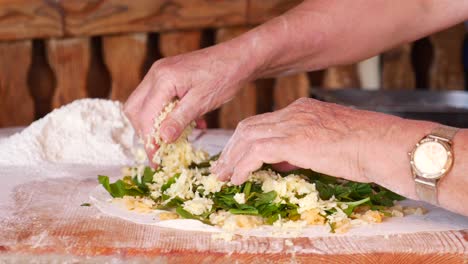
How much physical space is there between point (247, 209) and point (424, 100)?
2027 mm

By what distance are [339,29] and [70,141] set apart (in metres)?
0.90

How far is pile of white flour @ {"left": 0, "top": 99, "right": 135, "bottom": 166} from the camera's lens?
2.47 m

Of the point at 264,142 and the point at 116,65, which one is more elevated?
the point at 264,142

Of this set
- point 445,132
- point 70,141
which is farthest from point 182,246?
point 70,141

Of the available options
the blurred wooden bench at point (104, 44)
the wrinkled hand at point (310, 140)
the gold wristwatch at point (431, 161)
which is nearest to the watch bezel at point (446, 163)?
the gold wristwatch at point (431, 161)

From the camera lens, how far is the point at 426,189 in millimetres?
1715

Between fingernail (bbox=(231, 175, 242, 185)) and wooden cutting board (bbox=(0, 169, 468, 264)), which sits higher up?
fingernail (bbox=(231, 175, 242, 185))

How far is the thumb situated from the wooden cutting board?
0.34m

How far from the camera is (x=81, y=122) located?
2551mm

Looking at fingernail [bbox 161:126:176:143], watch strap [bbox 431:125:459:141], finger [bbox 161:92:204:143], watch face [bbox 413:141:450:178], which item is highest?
watch strap [bbox 431:125:459:141]

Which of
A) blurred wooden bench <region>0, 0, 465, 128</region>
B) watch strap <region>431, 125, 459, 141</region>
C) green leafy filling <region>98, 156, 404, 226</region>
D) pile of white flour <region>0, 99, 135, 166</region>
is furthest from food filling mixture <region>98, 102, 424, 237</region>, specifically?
blurred wooden bench <region>0, 0, 465, 128</region>

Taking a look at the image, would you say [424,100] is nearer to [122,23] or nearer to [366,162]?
[122,23]

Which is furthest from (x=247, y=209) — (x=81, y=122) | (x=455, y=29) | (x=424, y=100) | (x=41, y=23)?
(x=455, y=29)

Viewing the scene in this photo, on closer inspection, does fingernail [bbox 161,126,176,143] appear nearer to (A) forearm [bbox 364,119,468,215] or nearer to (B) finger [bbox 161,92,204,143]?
(B) finger [bbox 161,92,204,143]
